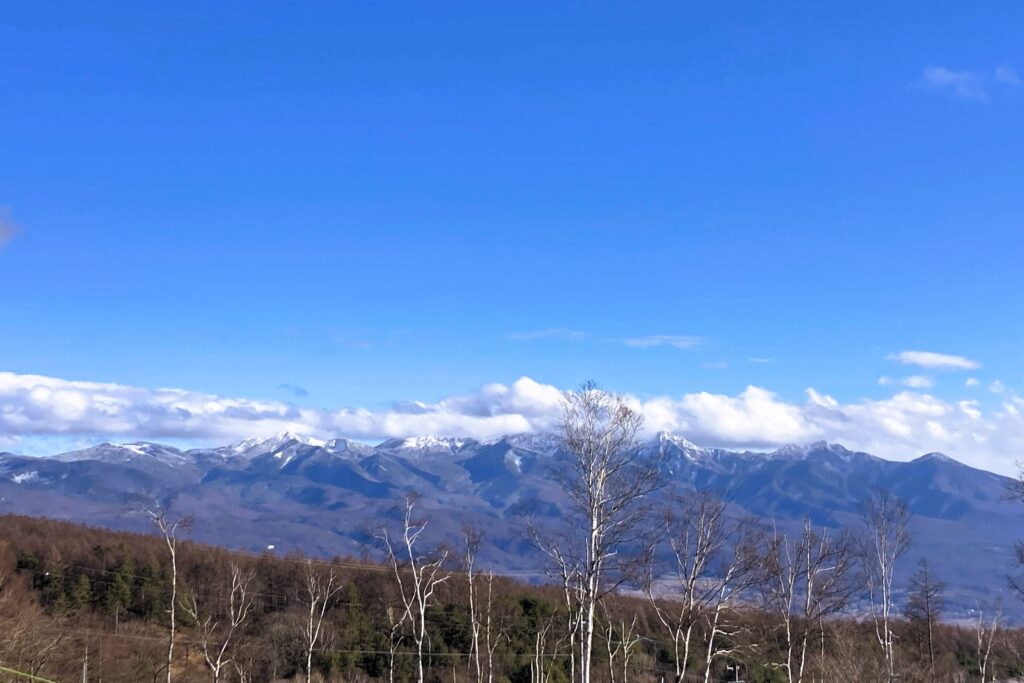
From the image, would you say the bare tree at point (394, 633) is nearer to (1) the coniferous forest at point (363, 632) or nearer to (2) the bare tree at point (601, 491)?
(1) the coniferous forest at point (363, 632)

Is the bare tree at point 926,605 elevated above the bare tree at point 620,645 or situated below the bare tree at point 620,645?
above

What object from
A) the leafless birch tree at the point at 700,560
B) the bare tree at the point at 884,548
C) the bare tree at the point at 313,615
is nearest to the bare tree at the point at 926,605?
the bare tree at the point at 884,548

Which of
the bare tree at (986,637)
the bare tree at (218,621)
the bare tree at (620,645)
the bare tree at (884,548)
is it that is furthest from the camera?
the bare tree at (218,621)

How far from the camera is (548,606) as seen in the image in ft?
295

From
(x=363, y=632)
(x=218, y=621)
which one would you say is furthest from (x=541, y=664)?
(x=218, y=621)

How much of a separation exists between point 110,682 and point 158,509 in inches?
428

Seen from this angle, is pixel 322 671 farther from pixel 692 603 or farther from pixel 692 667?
pixel 692 603

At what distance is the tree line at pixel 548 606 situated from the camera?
3925 centimetres

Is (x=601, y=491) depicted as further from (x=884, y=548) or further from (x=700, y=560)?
(x=884, y=548)

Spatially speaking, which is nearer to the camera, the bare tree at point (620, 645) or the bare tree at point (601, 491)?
the bare tree at point (601, 491)

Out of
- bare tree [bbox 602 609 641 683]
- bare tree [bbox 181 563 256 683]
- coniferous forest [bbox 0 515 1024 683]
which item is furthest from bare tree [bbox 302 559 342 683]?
bare tree [bbox 602 609 641 683]

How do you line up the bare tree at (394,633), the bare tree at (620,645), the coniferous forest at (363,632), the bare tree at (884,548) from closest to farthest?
the bare tree at (620,645), the bare tree at (884,548), the coniferous forest at (363,632), the bare tree at (394,633)

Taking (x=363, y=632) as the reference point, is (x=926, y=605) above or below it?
above

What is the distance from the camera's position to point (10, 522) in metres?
124
